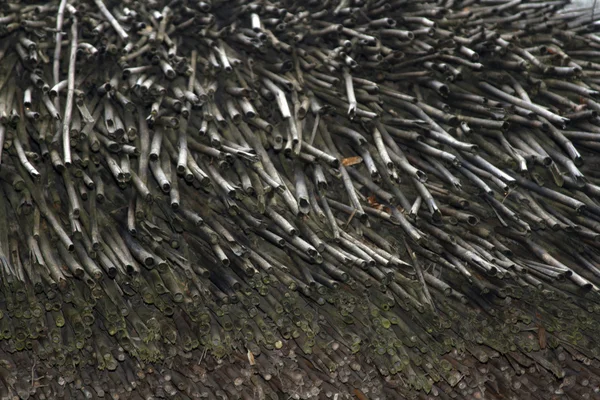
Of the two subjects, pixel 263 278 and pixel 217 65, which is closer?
→ pixel 263 278

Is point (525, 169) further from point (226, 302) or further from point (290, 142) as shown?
point (226, 302)

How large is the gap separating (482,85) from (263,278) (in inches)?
56.4

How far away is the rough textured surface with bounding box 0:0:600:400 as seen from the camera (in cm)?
258

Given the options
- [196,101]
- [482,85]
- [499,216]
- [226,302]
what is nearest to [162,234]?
[226,302]

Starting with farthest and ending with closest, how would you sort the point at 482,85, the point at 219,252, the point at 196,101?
1. the point at 482,85
2. the point at 196,101
3. the point at 219,252

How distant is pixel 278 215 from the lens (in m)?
2.69

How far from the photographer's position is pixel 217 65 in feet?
9.80

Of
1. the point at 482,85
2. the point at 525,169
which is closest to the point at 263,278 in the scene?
the point at 525,169

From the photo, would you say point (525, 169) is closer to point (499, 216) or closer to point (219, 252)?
point (499, 216)

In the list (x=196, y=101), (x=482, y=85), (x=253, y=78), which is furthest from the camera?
(x=482, y=85)

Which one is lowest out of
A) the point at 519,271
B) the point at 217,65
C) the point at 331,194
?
the point at 519,271

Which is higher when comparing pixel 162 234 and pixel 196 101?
pixel 196 101

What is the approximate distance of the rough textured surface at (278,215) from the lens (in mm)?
2578

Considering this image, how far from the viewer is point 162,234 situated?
2629mm
